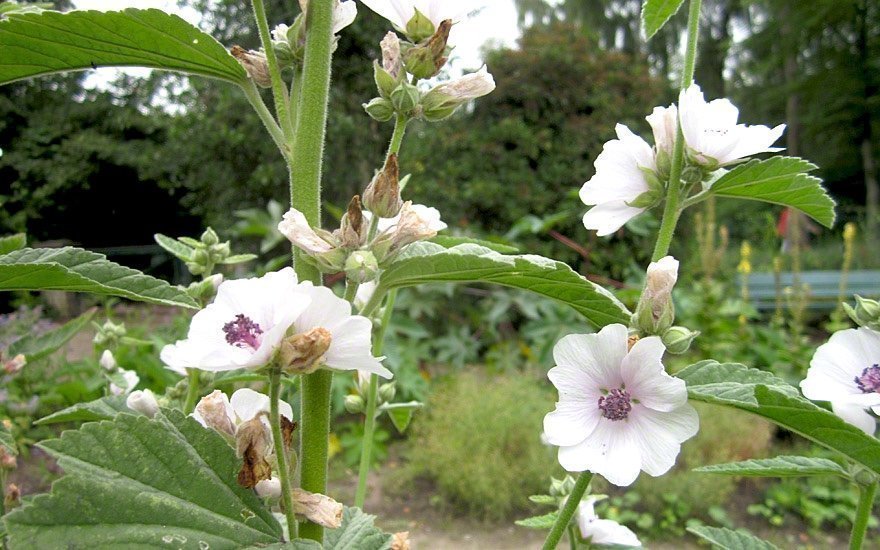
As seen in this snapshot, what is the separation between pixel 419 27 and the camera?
1.82ft

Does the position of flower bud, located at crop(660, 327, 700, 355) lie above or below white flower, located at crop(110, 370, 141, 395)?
above

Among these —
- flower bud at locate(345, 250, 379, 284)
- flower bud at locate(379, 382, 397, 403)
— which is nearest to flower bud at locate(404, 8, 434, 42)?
flower bud at locate(345, 250, 379, 284)

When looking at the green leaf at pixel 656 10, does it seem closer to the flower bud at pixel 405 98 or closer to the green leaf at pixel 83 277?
the flower bud at pixel 405 98

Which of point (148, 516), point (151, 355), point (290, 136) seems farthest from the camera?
point (151, 355)

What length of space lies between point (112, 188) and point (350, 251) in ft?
25.0

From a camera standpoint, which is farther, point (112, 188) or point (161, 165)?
point (112, 188)

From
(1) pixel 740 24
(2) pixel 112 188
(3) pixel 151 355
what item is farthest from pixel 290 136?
(1) pixel 740 24

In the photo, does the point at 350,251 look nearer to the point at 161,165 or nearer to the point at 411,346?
the point at 411,346

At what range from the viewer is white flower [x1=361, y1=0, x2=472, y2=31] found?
1.81 ft

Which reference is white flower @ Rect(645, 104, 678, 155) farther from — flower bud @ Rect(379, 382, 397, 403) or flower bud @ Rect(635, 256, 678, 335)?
flower bud @ Rect(379, 382, 397, 403)

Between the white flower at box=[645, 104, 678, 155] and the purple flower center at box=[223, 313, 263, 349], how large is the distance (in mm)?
361

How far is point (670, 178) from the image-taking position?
0.59 m

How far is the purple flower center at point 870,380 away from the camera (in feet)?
1.84

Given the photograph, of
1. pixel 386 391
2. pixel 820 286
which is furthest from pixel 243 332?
pixel 820 286
